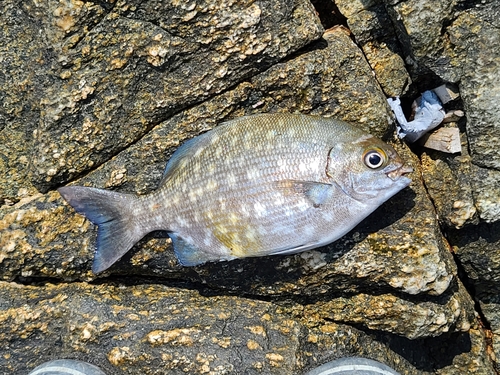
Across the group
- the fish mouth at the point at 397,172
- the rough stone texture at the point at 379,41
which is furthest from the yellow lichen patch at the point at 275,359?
the rough stone texture at the point at 379,41

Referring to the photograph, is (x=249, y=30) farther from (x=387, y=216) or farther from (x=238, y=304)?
(x=238, y=304)

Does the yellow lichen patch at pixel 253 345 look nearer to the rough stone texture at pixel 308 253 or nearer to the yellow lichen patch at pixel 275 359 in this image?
the yellow lichen patch at pixel 275 359

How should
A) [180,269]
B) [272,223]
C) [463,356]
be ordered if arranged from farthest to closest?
[463,356]
[180,269]
[272,223]

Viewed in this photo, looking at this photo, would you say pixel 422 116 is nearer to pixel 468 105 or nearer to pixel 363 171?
pixel 468 105

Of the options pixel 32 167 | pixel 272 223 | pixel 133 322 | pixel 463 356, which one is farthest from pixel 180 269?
pixel 463 356

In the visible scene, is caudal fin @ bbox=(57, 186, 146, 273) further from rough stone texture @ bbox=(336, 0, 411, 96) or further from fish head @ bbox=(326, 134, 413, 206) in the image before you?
rough stone texture @ bbox=(336, 0, 411, 96)

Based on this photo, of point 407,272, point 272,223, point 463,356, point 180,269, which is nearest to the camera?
point 272,223

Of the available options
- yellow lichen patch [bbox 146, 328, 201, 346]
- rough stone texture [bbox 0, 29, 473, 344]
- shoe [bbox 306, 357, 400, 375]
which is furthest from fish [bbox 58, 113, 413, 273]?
shoe [bbox 306, 357, 400, 375]
